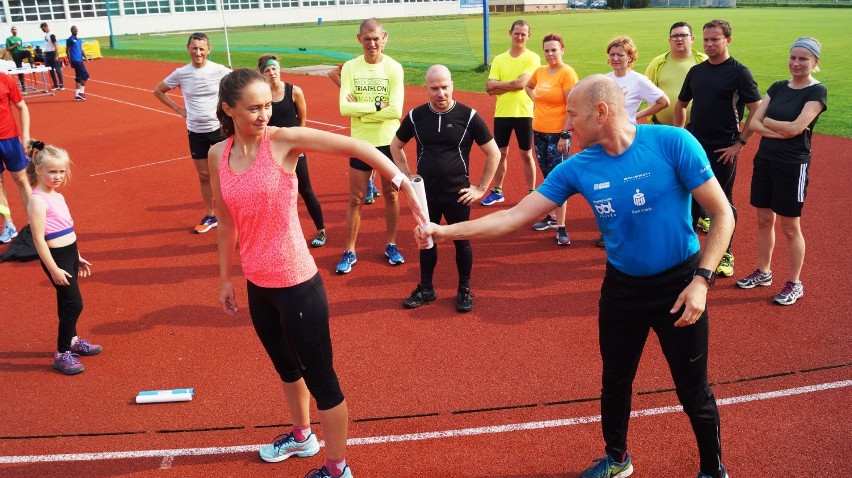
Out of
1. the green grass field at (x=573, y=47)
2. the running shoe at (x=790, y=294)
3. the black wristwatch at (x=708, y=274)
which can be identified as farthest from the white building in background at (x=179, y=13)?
the black wristwatch at (x=708, y=274)

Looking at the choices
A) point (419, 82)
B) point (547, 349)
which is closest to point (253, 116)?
point (547, 349)

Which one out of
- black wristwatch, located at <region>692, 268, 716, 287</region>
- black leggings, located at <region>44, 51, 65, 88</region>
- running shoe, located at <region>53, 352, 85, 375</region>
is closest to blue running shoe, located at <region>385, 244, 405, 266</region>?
running shoe, located at <region>53, 352, 85, 375</region>

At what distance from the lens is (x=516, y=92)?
9227 mm

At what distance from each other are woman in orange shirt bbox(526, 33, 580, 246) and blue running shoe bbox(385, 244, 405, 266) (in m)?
1.95

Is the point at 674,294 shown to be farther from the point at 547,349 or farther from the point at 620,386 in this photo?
the point at 547,349

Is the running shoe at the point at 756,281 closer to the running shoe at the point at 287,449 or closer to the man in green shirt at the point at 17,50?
the running shoe at the point at 287,449

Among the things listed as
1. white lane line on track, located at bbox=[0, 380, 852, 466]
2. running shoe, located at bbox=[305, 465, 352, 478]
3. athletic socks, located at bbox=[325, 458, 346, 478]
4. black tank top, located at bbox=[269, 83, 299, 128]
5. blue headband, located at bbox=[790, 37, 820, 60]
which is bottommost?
white lane line on track, located at bbox=[0, 380, 852, 466]

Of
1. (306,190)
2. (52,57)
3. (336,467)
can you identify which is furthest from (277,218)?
(52,57)

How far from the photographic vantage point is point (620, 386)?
4062 millimetres

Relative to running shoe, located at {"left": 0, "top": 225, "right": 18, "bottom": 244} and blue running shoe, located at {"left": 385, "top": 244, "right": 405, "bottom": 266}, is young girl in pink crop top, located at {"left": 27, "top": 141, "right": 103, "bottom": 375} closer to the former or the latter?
blue running shoe, located at {"left": 385, "top": 244, "right": 405, "bottom": 266}

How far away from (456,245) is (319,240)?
8.46 ft

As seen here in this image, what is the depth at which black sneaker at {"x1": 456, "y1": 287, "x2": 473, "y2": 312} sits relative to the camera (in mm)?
6668

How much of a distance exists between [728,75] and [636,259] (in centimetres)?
410

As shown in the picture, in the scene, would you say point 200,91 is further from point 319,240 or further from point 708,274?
point 708,274
